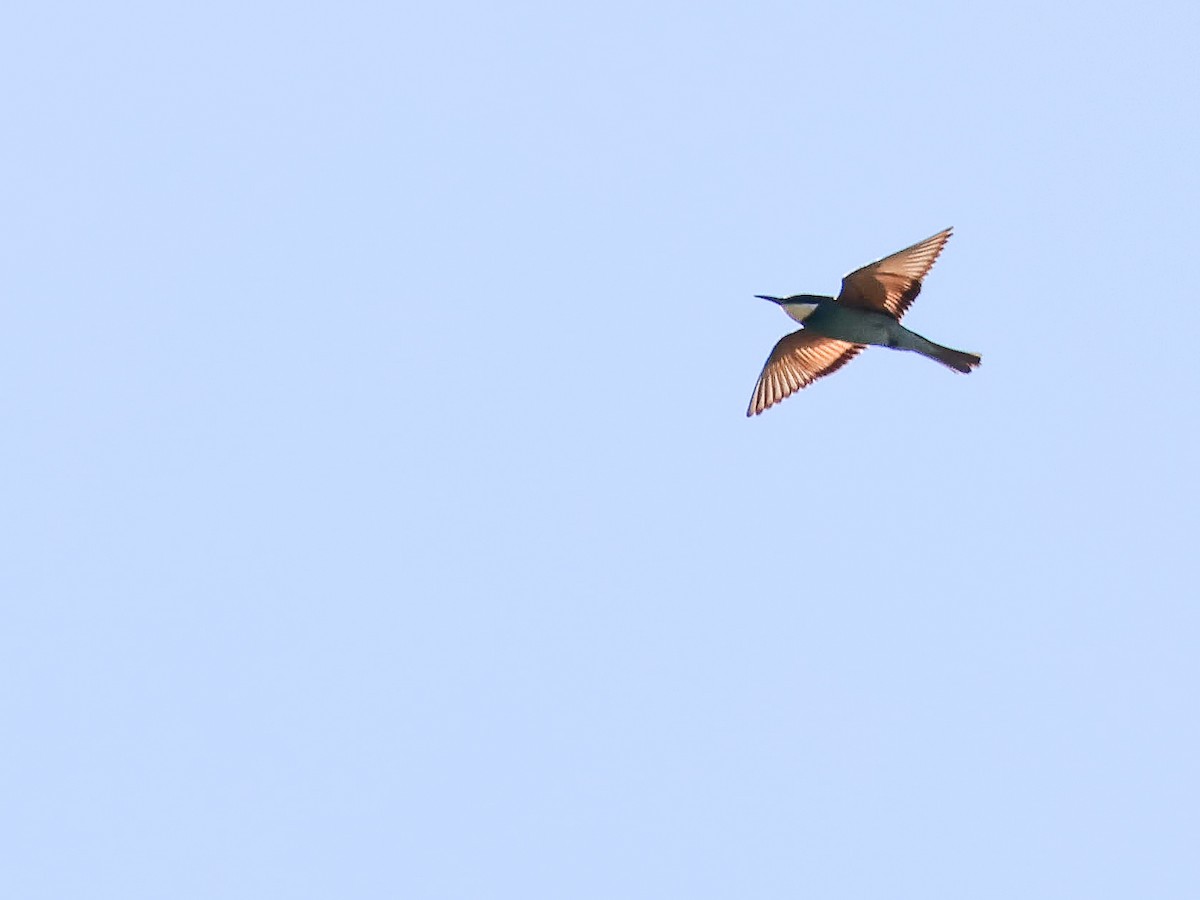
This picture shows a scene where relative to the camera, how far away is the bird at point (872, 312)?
1511 centimetres

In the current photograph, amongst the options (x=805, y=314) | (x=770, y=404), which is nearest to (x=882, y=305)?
(x=805, y=314)

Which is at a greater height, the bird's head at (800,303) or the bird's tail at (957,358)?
the bird's head at (800,303)

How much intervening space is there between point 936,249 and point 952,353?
3.48 feet

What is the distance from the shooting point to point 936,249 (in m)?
15.1

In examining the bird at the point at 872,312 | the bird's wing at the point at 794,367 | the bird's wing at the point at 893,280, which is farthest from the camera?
the bird's wing at the point at 794,367

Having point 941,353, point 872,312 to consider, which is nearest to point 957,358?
point 941,353

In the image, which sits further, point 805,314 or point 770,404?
point 770,404

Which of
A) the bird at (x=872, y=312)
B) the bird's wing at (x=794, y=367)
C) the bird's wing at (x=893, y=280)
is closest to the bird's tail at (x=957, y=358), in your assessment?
the bird at (x=872, y=312)

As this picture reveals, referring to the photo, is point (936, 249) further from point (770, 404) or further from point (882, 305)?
point (770, 404)

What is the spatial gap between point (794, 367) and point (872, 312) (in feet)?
5.64

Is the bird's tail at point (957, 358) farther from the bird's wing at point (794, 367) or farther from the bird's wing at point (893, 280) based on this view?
the bird's wing at point (794, 367)

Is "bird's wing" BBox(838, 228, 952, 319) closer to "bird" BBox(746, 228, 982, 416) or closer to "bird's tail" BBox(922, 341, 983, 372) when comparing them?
"bird" BBox(746, 228, 982, 416)

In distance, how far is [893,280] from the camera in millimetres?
15297

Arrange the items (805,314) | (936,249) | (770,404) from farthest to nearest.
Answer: (770,404) → (805,314) → (936,249)
